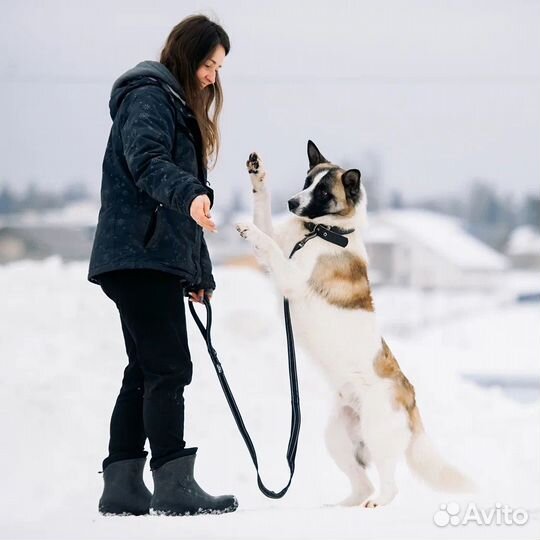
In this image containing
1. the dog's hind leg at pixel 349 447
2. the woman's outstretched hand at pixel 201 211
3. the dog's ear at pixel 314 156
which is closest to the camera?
the woman's outstretched hand at pixel 201 211

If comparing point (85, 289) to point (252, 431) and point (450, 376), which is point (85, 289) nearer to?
point (252, 431)

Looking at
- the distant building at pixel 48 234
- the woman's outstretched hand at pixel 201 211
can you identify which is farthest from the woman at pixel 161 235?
the distant building at pixel 48 234

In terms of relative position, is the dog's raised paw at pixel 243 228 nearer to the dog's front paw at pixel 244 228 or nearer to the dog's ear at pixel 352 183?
the dog's front paw at pixel 244 228

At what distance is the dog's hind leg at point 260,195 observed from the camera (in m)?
3.06

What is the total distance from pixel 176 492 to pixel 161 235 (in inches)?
31.4

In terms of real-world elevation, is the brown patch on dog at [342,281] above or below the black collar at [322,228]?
below

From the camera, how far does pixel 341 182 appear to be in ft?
10.6

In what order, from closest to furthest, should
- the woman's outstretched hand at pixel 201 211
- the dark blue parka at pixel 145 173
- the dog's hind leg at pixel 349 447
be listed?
the woman's outstretched hand at pixel 201 211 → the dark blue parka at pixel 145 173 → the dog's hind leg at pixel 349 447

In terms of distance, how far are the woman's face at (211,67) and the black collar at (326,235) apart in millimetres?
732

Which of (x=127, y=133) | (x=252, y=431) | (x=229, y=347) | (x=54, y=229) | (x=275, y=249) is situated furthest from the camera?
(x=54, y=229)

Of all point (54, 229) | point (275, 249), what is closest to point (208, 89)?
point (275, 249)

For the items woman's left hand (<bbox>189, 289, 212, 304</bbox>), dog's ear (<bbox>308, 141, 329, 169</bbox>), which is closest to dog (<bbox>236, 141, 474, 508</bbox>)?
dog's ear (<bbox>308, 141, 329, 169</bbox>)

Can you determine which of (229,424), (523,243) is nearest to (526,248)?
(523,243)

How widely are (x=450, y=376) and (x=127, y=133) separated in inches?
153
